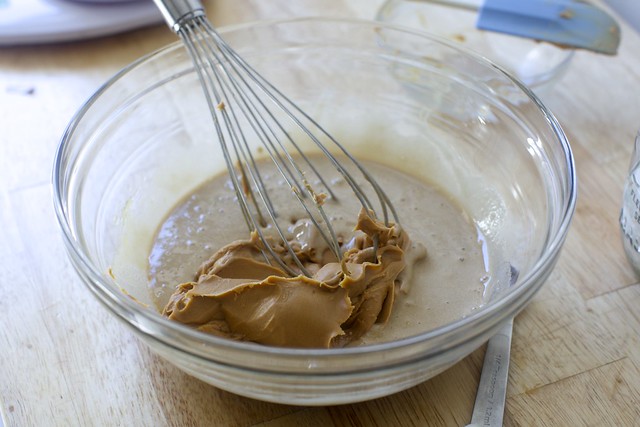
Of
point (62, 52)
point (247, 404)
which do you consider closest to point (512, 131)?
point (247, 404)

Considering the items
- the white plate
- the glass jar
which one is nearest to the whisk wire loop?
the glass jar

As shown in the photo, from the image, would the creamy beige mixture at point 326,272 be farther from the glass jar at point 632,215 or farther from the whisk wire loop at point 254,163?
the glass jar at point 632,215

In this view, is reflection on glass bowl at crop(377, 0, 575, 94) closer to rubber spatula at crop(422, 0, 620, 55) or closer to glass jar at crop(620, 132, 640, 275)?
rubber spatula at crop(422, 0, 620, 55)

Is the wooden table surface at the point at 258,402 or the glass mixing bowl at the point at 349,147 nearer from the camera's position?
the glass mixing bowl at the point at 349,147

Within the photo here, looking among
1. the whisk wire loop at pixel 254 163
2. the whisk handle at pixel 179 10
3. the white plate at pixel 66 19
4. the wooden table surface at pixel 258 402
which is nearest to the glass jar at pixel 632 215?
the wooden table surface at pixel 258 402

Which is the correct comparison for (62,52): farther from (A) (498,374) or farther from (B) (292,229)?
(A) (498,374)

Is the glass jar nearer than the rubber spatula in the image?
Yes

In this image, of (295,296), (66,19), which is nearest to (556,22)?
(295,296)
